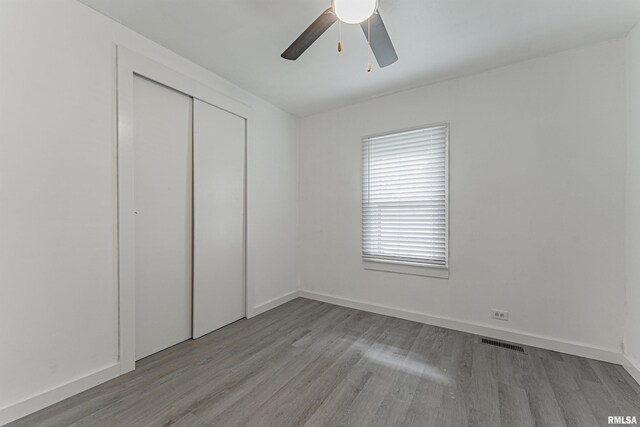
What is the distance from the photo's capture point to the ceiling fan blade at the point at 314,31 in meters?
1.48

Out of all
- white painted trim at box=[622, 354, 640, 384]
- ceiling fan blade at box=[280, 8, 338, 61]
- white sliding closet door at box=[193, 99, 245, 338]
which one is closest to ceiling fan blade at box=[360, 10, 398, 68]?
ceiling fan blade at box=[280, 8, 338, 61]

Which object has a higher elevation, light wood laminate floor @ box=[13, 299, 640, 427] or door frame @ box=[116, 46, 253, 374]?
door frame @ box=[116, 46, 253, 374]

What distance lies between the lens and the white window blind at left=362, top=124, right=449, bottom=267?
2879 mm

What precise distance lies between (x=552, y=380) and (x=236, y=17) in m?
3.58

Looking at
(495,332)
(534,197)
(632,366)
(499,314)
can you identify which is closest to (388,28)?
(534,197)

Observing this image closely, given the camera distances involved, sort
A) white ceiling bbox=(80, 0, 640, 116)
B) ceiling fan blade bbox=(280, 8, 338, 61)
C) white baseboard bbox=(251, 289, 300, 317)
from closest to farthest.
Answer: ceiling fan blade bbox=(280, 8, 338, 61), white ceiling bbox=(80, 0, 640, 116), white baseboard bbox=(251, 289, 300, 317)

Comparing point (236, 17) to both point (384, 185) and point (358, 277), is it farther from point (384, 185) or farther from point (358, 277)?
point (358, 277)

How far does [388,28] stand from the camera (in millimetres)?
2047

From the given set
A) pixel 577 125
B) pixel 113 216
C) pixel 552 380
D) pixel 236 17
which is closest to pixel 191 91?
pixel 236 17

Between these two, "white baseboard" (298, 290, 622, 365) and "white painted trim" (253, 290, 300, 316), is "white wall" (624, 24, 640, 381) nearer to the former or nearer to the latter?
"white baseboard" (298, 290, 622, 365)

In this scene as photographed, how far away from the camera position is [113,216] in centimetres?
197

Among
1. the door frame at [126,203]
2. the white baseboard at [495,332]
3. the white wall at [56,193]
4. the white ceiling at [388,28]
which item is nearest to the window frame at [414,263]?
the white baseboard at [495,332]

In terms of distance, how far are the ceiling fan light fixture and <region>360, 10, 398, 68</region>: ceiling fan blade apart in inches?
2.5

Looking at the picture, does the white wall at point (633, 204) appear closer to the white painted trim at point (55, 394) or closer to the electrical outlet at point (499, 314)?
the electrical outlet at point (499, 314)
